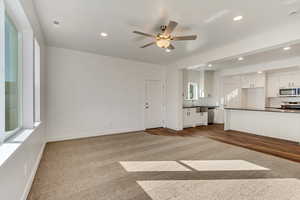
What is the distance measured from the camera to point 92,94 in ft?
16.6

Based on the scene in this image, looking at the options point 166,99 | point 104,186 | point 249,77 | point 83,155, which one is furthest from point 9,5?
point 249,77

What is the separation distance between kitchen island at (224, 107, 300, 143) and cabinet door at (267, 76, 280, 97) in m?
1.80

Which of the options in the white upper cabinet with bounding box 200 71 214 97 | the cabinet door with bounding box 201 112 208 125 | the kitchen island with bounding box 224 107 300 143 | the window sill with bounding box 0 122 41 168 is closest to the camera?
the window sill with bounding box 0 122 41 168

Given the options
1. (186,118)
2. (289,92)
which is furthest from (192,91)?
(289,92)

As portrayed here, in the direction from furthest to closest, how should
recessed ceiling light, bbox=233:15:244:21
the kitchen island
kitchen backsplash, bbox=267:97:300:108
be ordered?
kitchen backsplash, bbox=267:97:300:108 → the kitchen island → recessed ceiling light, bbox=233:15:244:21

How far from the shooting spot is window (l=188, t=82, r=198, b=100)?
7470 millimetres

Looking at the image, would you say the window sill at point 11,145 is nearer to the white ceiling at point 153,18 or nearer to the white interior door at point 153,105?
the white ceiling at point 153,18

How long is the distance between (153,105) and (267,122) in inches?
160

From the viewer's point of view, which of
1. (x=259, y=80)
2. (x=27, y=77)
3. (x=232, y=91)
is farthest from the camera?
(x=232, y=91)

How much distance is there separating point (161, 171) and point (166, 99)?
13.8 ft

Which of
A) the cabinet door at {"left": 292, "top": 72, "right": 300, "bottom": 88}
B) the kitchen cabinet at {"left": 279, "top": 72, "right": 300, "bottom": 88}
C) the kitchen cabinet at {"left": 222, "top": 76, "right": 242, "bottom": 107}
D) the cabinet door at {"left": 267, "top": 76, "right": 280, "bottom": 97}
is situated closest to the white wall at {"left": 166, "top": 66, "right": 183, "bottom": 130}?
the kitchen cabinet at {"left": 222, "top": 76, "right": 242, "bottom": 107}

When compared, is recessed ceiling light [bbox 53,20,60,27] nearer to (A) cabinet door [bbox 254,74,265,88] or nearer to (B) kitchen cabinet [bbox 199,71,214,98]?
(B) kitchen cabinet [bbox 199,71,214,98]

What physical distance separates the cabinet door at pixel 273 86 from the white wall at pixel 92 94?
529 centimetres

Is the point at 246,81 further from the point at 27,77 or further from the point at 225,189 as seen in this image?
the point at 27,77
